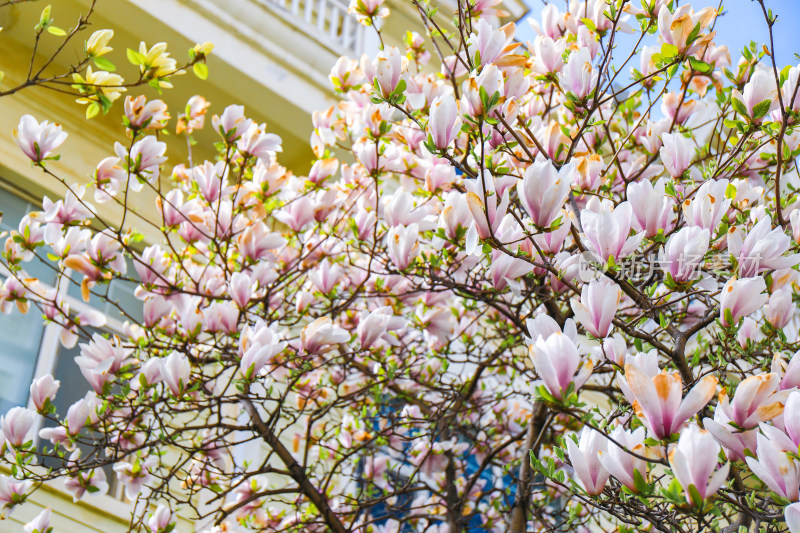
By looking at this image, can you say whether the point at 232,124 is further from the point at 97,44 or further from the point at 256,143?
the point at 97,44

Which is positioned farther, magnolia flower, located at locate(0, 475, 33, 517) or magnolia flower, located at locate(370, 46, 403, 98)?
magnolia flower, located at locate(0, 475, 33, 517)

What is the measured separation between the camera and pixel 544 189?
178 centimetres

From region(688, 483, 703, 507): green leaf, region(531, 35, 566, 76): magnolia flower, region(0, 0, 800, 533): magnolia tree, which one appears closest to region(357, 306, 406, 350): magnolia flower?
region(0, 0, 800, 533): magnolia tree

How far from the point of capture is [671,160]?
232cm

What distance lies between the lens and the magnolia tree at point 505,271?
1.62 metres

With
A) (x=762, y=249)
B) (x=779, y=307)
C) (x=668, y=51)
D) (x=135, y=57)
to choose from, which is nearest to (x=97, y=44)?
(x=135, y=57)

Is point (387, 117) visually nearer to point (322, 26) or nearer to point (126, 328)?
point (126, 328)

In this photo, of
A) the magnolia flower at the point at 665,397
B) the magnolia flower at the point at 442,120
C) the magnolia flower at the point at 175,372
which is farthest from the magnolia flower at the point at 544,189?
the magnolia flower at the point at 175,372

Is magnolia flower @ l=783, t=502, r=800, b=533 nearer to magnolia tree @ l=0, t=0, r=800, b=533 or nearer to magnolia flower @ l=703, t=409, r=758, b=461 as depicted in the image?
magnolia tree @ l=0, t=0, r=800, b=533

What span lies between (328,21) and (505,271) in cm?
390

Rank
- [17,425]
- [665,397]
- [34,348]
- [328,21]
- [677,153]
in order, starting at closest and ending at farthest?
[665,397]
[677,153]
[17,425]
[34,348]
[328,21]

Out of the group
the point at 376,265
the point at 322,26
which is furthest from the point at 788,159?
the point at 322,26

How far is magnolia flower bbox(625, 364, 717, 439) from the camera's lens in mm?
1457

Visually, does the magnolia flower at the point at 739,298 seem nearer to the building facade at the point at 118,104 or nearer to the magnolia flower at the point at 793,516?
the magnolia flower at the point at 793,516
